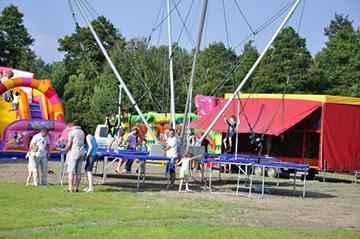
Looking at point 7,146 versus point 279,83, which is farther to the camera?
point 279,83

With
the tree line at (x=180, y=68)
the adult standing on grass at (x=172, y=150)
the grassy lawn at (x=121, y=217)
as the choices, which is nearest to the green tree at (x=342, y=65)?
the tree line at (x=180, y=68)

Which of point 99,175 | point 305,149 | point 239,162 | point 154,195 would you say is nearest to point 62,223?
point 154,195

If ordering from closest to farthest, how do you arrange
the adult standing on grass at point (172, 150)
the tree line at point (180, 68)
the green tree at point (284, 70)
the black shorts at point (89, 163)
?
the black shorts at point (89, 163)
the adult standing on grass at point (172, 150)
the tree line at point (180, 68)
the green tree at point (284, 70)

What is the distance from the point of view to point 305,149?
995 inches

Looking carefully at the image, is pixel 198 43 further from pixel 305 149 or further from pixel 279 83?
pixel 279 83

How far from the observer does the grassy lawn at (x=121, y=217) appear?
353 inches

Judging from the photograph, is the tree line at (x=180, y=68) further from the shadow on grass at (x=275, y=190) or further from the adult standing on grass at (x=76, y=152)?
the adult standing on grass at (x=76, y=152)

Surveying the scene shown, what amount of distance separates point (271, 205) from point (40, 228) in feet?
20.1

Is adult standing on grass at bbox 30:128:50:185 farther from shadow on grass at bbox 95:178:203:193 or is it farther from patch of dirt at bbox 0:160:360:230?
shadow on grass at bbox 95:178:203:193

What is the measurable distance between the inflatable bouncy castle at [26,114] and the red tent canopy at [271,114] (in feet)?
22.8

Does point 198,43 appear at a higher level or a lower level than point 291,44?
lower

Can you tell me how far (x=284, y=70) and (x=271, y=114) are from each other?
107ft

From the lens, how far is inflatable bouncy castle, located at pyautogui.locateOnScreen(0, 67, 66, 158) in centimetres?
2655

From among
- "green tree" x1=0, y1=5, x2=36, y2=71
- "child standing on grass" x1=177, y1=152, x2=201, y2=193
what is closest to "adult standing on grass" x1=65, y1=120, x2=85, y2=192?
"child standing on grass" x1=177, y1=152, x2=201, y2=193
